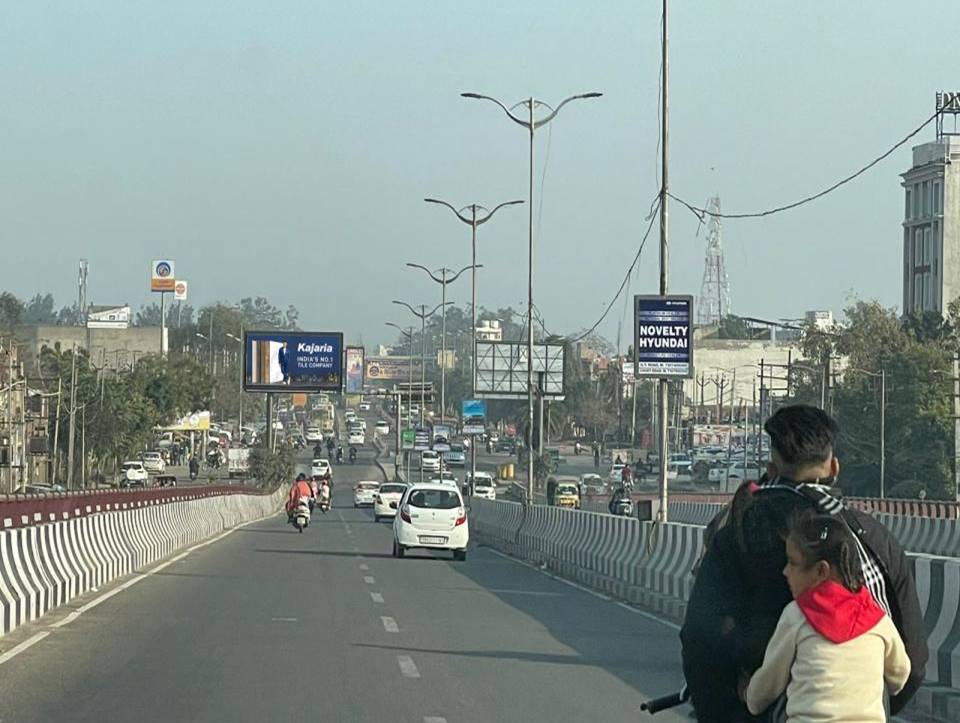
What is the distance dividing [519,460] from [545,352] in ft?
185

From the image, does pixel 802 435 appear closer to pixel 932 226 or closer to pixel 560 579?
pixel 560 579

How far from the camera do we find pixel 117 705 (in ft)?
41.4

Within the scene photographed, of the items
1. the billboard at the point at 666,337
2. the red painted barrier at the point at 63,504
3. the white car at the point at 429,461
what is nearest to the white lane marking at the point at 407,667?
the red painted barrier at the point at 63,504

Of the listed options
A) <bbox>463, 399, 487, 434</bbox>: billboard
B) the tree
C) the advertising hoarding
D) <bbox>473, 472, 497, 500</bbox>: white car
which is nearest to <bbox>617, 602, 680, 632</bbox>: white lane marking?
<bbox>463, 399, 487, 434</bbox>: billboard

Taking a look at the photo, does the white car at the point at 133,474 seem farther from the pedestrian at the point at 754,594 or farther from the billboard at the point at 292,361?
the pedestrian at the point at 754,594

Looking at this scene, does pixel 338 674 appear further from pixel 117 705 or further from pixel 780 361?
pixel 780 361

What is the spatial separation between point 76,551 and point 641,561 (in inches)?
318

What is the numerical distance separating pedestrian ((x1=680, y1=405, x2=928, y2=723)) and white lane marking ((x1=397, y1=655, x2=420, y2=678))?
916 centimetres

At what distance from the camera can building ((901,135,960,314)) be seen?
375 feet

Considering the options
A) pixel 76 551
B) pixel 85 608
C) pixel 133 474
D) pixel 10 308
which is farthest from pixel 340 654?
pixel 10 308

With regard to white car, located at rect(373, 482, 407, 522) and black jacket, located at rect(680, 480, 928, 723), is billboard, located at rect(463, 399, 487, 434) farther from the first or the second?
black jacket, located at rect(680, 480, 928, 723)

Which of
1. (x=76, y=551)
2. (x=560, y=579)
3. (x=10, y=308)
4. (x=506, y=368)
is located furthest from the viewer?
(x=10, y=308)

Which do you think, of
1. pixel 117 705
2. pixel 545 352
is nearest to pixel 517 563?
pixel 117 705

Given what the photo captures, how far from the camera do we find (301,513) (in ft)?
158
